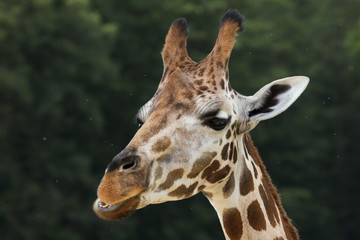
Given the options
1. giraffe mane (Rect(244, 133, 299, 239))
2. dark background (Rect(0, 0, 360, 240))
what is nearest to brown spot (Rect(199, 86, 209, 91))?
giraffe mane (Rect(244, 133, 299, 239))

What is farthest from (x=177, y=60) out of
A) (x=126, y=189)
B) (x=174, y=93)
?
(x=126, y=189)

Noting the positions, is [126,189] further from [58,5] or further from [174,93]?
[58,5]

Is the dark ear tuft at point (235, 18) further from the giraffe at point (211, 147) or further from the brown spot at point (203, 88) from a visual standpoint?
the brown spot at point (203, 88)

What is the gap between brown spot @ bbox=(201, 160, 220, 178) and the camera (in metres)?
5.14

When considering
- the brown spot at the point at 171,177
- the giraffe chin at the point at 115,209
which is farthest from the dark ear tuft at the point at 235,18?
the giraffe chin at the point at 115,209

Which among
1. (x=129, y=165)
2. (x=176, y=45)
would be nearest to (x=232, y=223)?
(x=129, y=165)

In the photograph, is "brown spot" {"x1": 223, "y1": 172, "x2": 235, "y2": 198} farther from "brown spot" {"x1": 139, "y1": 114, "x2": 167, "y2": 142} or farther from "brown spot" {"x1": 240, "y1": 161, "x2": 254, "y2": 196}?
"brown spot" {"x1": 139, "y1": 114, "x2": 167, "y2": 142}

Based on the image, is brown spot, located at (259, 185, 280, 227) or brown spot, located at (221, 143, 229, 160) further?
brown spot, located at (259, 185, 280, 227)

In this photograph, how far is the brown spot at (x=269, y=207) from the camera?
5.35m

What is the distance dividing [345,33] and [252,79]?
8607 millimetres

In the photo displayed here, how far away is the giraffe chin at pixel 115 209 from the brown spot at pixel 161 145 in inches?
12.6

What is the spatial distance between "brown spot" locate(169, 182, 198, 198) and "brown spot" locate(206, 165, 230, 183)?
0.11 m

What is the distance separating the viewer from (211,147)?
5148 millimetres

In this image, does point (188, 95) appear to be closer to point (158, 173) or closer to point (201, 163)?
point (201, 163)
